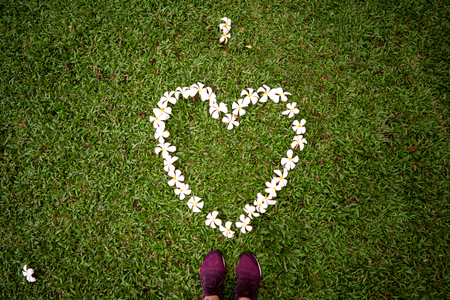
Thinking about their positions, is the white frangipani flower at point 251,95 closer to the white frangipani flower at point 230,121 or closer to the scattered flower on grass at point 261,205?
the white frangipani flower at point 230,121

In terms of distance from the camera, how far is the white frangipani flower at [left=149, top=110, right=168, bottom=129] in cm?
257

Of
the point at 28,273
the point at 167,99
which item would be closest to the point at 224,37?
the point at 167,99

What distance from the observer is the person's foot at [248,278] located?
7.78 feet

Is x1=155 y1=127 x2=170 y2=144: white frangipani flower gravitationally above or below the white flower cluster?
below

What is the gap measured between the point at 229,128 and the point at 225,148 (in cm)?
23

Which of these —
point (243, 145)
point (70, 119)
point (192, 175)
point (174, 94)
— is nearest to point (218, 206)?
point (192, 175)

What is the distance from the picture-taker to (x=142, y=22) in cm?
276

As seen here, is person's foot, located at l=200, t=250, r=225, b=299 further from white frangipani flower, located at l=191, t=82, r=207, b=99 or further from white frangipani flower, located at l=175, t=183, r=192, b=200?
white frangipani flower, located at l=191, t=82, r=207, b=99

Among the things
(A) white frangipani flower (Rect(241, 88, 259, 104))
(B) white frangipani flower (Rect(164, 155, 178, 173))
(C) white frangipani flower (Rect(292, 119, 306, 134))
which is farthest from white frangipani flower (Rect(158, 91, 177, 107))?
(C) white frangipani flower (Rect(292, 119, 306, 134))

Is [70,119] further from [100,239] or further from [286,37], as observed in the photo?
[286,37]

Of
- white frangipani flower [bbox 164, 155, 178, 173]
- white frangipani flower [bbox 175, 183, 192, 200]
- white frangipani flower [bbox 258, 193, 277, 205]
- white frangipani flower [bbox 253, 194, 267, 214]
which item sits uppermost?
white frangipani flower [bbox 164, 155, 178, 173]

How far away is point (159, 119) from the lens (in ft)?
8.52

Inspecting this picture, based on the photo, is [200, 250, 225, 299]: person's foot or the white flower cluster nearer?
[200, 250, 225, 299]: person's foot

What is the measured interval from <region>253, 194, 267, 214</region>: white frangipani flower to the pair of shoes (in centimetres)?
50
